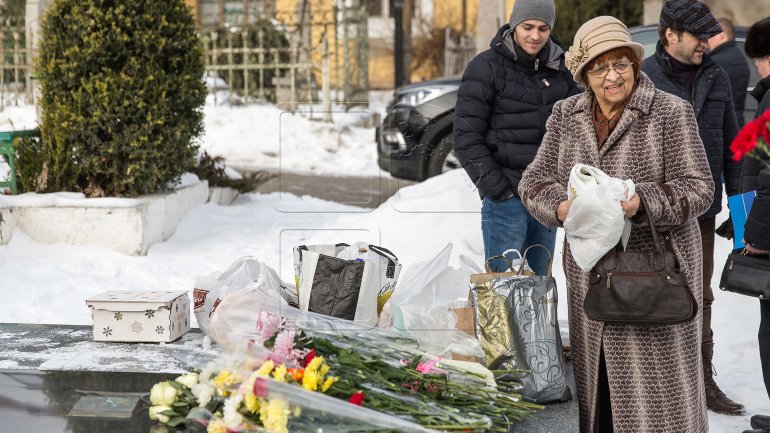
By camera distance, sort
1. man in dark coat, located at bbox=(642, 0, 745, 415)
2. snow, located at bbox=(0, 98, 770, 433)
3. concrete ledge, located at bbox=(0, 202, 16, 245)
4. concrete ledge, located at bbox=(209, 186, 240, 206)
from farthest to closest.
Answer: concrete ledge, located at bbox=(209, 186, 240, 206) → concrete ledge, located at bbox=(0, 202, 16, 245) → snow, located at bbox=(0, 98, 770, 433) → man in dark coat, located at bbox=(642, 0, 745, 415)

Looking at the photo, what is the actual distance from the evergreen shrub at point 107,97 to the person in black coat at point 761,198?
434cm

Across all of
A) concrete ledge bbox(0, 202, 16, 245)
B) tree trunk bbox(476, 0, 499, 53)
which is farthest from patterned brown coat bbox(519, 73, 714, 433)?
tree trunk bbox(476, 0, 499, 53)

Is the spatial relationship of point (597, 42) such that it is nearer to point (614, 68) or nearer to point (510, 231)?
point (614, 68)

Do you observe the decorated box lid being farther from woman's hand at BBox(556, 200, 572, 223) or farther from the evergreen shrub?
the evergreen shrub

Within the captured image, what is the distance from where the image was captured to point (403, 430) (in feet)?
8.57

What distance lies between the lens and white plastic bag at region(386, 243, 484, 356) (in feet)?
10.8

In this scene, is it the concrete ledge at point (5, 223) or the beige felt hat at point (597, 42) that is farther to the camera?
the concrete ledge at point (5, 223)

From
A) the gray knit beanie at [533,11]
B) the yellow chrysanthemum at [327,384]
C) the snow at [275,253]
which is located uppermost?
the gray knit beanie at [533,11]

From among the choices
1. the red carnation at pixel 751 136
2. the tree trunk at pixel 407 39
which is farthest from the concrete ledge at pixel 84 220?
the tree trunk at pixel 407 39

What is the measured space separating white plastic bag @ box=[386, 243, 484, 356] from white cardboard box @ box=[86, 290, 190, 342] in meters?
0.95

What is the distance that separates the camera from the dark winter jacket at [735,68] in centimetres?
516

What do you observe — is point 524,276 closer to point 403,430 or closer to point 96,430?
point 403,430

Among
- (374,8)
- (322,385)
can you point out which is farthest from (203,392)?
(374,8)

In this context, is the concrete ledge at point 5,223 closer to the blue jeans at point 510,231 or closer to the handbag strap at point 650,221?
the blue jeans at point 510,231
